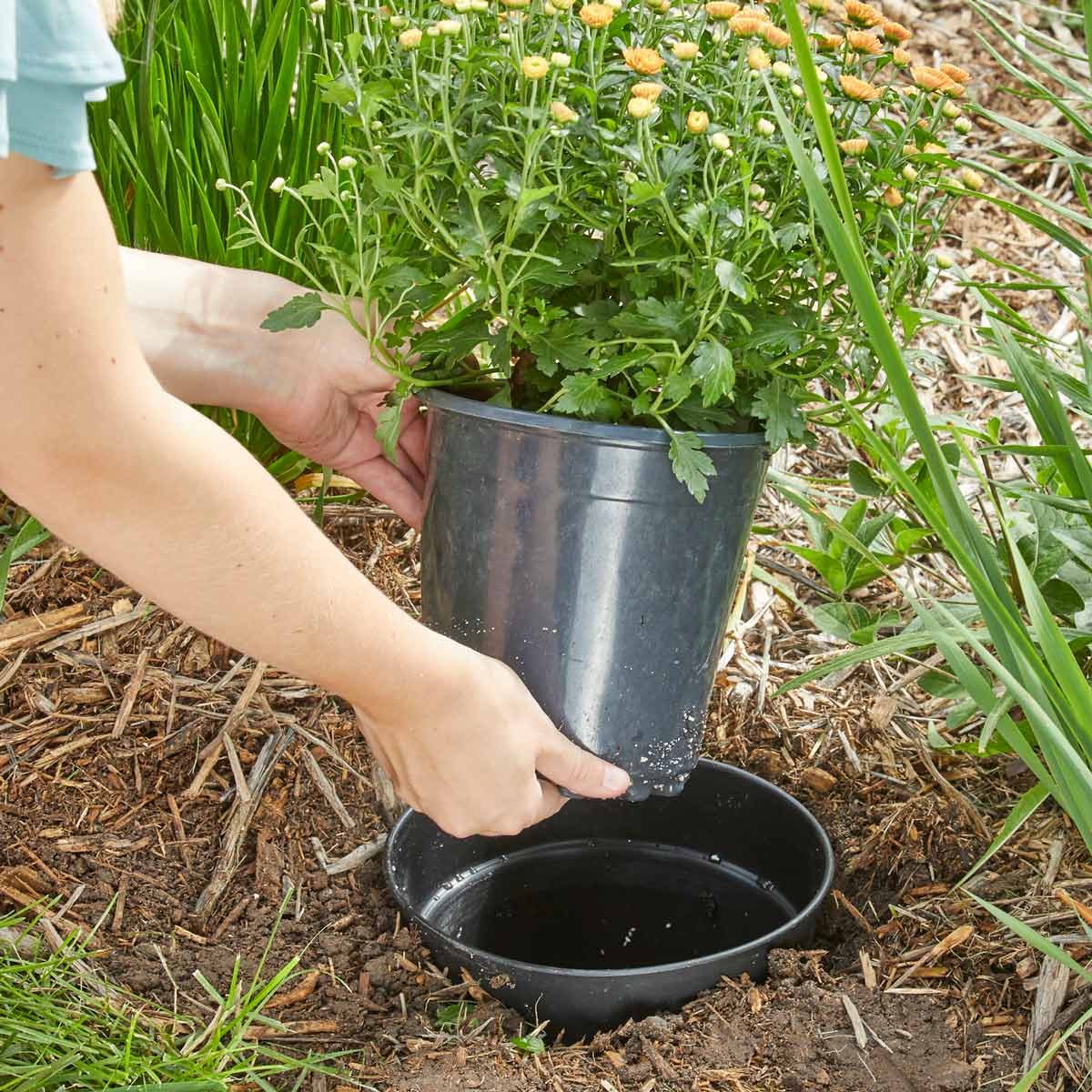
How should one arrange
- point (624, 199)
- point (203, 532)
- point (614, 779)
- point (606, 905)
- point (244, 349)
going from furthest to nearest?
point (606, 905) → point (244, 349) → point (614, 779) → point (624, 199) → point (203, 532)

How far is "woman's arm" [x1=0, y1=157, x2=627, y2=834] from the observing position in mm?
748

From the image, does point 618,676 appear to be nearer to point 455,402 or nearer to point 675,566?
point 675,566

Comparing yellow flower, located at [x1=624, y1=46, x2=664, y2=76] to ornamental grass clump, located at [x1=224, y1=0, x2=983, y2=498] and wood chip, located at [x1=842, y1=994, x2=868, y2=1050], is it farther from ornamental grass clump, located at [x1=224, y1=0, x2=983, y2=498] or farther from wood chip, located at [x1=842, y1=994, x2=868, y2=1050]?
wood chip, located at [x1=842, y1=994, x2=868, y2=1050]

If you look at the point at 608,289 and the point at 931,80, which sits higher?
the point at 931,80

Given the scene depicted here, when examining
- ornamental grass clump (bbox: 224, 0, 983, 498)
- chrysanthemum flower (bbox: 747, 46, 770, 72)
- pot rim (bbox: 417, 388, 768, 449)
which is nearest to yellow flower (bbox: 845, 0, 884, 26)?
ornamental grass clump (bbox: 224, 0, 983, 498)

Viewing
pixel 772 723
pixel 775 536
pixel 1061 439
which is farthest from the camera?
pixel 775 536

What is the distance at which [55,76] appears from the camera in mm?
702

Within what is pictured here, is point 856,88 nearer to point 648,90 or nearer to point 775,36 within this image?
point 775,36

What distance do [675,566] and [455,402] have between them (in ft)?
0.80

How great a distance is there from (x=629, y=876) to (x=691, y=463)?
74 cm

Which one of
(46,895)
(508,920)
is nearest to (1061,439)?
(508,920)

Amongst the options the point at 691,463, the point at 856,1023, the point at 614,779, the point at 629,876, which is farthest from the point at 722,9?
the point at 629,876

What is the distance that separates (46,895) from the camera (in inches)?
55.4

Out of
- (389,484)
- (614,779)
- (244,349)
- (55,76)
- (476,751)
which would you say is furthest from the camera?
(389,484)
